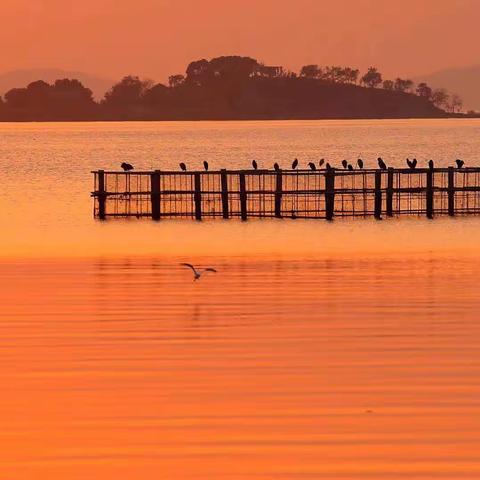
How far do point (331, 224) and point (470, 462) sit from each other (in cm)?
3223

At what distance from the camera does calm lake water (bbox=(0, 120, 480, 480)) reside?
1238 centimetres

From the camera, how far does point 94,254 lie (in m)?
34.6

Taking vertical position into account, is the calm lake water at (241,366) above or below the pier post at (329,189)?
below

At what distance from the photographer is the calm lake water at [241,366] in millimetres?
12375

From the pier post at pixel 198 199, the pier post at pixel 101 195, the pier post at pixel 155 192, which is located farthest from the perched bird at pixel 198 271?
the pier post at pixel 101 195

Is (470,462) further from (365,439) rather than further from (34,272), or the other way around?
(34,272)

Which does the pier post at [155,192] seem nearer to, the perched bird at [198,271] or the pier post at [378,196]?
the pier post at [378,196]

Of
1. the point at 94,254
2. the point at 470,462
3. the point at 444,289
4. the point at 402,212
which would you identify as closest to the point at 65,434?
the point at 470,462

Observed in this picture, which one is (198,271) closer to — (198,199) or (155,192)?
(155,192)

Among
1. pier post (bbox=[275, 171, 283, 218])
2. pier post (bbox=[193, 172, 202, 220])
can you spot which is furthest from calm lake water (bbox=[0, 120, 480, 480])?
pier post (bbox=[275, 171, 283, 218])

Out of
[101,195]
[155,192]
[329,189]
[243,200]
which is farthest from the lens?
[101,195]

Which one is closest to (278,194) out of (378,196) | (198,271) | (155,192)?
(378,196)

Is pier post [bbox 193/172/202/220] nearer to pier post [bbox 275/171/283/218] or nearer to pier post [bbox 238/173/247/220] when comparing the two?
pier post [bbox 238/173/247/220]

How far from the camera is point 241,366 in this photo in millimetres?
16984
